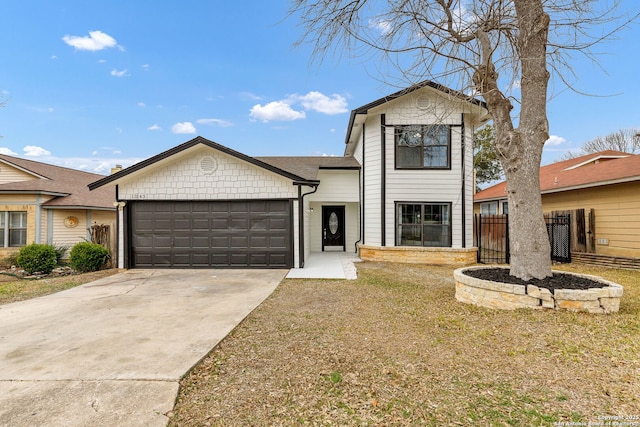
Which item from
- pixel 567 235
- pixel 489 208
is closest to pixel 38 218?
pixel 567 235

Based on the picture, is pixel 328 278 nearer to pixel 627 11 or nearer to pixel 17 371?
pixel 17 371

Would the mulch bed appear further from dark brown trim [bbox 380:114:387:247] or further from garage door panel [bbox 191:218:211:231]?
garage door panel [bbox 191:218:211:231]

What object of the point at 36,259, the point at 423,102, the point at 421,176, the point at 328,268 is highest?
the point at 423,102

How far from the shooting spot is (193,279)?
26.5ft

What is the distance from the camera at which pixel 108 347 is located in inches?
146

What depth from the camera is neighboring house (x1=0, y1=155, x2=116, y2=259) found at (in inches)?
492

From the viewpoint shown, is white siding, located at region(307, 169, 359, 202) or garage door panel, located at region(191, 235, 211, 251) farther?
white siding, located at region(307, 169, 359, 202)

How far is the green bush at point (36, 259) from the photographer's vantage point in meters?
10.3

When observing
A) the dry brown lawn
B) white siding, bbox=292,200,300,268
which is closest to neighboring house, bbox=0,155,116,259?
white siding, bbox=292,200,300,268

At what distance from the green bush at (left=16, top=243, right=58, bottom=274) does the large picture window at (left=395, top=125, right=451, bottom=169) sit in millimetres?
12848

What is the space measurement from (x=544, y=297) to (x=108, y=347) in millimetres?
6351

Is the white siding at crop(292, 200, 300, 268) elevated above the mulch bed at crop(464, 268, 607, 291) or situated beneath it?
elevated above

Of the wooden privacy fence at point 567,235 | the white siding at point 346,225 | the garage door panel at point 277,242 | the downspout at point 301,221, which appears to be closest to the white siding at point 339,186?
the white siding at point 346,225

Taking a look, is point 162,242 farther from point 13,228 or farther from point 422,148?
point 422,148
